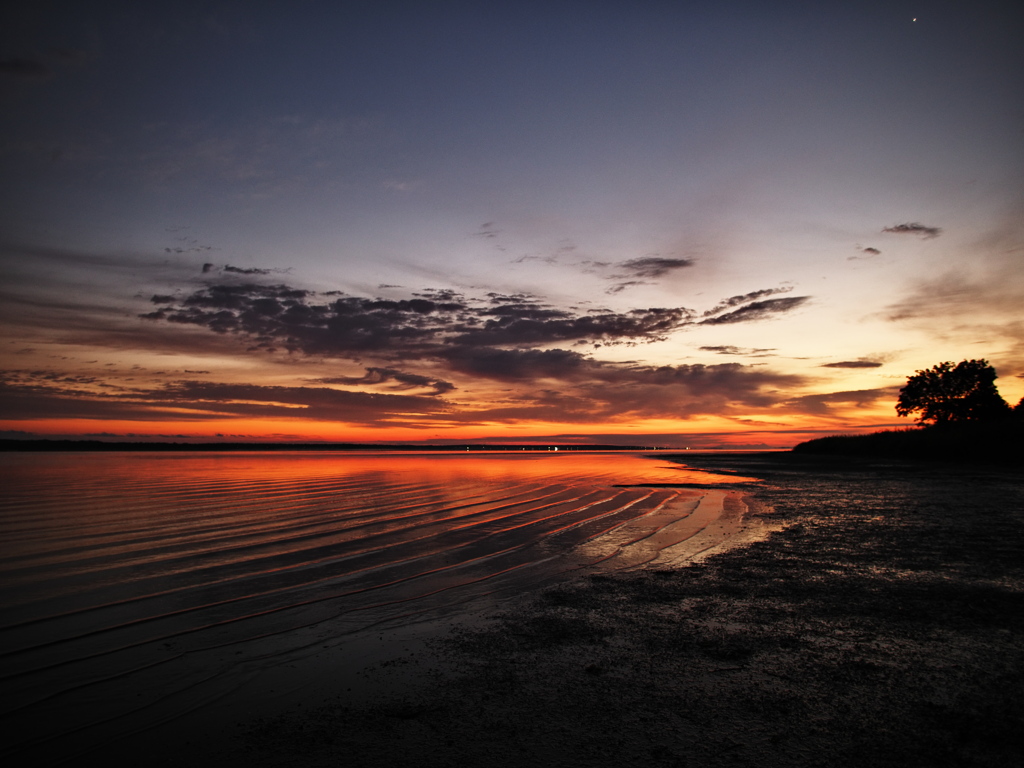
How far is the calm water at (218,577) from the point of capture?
207 inches

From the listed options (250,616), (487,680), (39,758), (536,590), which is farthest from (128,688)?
(536,590)

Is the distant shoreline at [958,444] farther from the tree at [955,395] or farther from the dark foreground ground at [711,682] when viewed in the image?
the dark foreground ground at [711,682]

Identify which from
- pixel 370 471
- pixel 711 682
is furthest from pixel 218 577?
pixel 370 471

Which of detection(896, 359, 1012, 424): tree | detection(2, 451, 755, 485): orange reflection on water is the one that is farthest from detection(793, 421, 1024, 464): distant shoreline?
detection(2, 451, 755, 485): orange reflection on water

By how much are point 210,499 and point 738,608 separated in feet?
67.9

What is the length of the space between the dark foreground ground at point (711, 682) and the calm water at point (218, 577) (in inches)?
57.0

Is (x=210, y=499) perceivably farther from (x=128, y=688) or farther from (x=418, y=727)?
(x=418, y=727)

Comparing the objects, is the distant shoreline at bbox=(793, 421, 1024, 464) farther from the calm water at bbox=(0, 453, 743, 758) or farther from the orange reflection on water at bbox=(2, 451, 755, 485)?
the calm water at bbox=(0, 453, 743, 758)

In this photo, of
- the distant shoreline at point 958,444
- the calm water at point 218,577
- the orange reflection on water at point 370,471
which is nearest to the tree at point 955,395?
the distant shoreline at point 958,444

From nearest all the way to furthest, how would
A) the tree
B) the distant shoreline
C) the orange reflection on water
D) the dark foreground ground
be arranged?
the dark foreground ground, the orange reflection on water, the distant shoreline, the tree

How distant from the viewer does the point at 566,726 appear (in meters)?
4.27

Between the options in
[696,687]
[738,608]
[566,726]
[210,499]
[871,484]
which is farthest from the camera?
[871,484]

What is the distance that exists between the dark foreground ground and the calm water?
1.45 metres

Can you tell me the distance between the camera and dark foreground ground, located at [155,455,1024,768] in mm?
3932
